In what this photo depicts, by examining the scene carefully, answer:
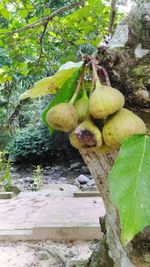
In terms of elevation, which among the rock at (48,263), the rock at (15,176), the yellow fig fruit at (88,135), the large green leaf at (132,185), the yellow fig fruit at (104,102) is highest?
the yellow fig fruit at (104,102)

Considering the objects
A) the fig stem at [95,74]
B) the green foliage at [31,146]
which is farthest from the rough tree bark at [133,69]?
the green foliage at [31,146]

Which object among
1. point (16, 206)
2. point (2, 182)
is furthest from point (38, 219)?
point (2, 182)

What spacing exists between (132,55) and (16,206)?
384 centimetres

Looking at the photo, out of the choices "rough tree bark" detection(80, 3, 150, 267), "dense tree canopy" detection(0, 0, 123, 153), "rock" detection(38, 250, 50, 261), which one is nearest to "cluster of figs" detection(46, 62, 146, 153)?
"rough tree bark" detection(80, 3, 150, 267)

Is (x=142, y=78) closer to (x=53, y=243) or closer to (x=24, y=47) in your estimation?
(x=24, y=47)

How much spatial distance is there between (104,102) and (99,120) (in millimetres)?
64

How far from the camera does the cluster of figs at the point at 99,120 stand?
1.62 feet

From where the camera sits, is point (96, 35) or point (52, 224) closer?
point (96, 35)

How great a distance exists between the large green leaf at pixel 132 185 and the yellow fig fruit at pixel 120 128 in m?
0.01

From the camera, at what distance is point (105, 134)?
506mm

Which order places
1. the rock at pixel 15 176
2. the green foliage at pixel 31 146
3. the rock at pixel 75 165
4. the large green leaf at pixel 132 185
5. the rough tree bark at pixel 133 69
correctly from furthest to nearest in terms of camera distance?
the green foliage at pixel 31 146, the rock at pixel 75 165, the rock at pixel 15 176, the rough tree bark at pixel 133 69, the large green leaf at pixel 132 185

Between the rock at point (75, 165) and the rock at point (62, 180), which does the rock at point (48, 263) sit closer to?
the rock at point (62, 180)

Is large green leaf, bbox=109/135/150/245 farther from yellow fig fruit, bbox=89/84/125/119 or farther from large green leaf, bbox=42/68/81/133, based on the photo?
large green leaf, bbox=42/68/81/133

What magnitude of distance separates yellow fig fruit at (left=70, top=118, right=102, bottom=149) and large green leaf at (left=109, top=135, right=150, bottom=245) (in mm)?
61
